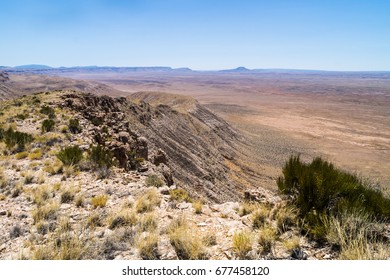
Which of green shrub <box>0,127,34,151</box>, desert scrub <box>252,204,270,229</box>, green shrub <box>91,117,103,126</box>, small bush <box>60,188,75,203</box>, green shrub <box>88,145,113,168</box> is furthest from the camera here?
green shrub <box>91,117,103,126</box>

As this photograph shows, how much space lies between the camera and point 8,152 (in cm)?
945

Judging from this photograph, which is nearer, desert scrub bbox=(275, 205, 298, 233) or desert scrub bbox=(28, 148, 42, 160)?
desert scrub bbox=(275, 205, 298, 233)

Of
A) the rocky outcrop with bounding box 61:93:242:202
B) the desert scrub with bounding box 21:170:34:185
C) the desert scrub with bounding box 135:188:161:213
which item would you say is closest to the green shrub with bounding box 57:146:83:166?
the desert scrub with bounding box 21:170:34:185

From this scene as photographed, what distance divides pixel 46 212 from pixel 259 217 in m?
4.34

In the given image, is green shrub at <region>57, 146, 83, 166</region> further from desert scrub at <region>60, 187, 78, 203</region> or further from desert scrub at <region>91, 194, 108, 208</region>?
desert scrub at <region>91, 194, 108, 208</region>

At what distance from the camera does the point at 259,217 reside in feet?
17.1

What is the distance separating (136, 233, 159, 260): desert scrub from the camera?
4211 millimetres

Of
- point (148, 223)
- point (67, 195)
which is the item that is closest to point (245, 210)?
point (148, 223)

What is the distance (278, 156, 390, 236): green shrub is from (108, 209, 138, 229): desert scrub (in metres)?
3.21

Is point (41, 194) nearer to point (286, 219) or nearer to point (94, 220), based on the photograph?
point (94, 220)

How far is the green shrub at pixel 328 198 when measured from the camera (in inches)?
181

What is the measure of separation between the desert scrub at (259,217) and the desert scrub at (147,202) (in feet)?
7.19

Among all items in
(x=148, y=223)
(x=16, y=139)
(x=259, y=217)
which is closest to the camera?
(x=148, y=223)
